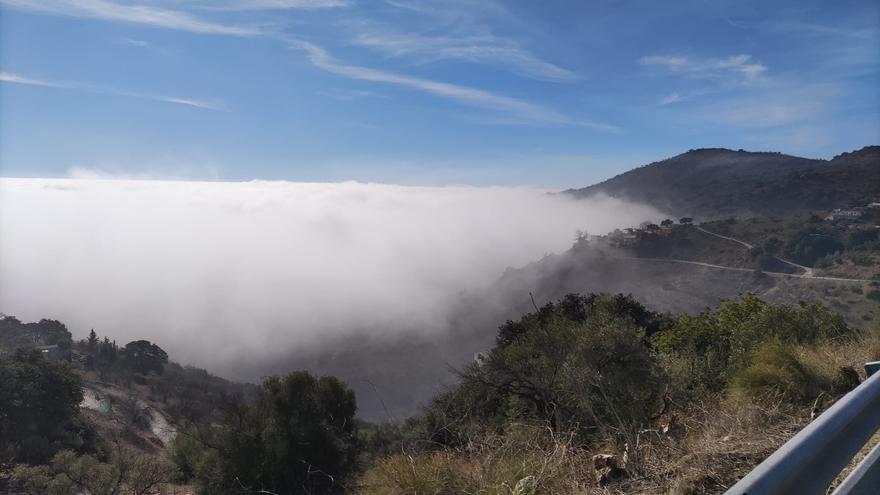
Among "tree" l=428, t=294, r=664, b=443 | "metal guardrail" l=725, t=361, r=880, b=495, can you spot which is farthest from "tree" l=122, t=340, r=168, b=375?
"metal guardrail" l=725, t=361, r=880, b=495

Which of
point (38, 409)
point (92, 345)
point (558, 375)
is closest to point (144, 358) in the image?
point (92, 345)

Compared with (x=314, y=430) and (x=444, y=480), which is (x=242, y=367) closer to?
(x=314, y=430)

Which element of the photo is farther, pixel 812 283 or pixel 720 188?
pixel 720 188

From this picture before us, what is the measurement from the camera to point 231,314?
160750 millimetres

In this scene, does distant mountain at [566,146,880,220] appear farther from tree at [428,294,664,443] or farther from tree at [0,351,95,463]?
tree at [0,351,95,463]

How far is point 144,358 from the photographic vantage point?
6975cm

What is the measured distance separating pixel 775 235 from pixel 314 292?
5540 inches

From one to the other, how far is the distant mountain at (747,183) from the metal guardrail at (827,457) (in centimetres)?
8582

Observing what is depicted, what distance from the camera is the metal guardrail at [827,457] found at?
80.5 inches

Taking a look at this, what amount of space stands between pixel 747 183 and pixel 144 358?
380 feet

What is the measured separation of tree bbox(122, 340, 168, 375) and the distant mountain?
93505mm

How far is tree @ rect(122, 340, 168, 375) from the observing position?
68.2m

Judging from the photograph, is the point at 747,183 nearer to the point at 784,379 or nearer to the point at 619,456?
the point at 784,379

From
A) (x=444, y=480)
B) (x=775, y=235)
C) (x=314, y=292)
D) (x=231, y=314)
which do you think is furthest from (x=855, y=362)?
(x=314, y=292)
